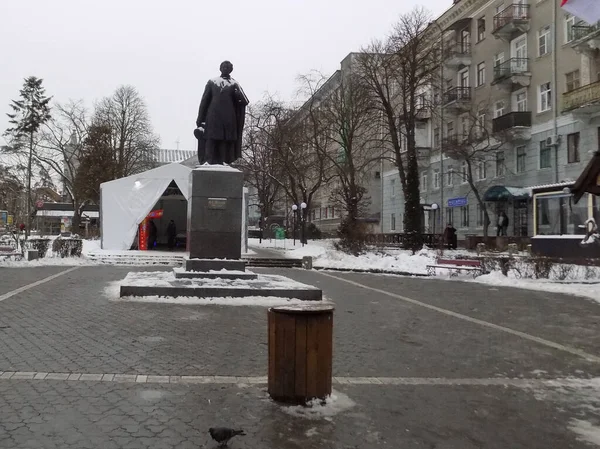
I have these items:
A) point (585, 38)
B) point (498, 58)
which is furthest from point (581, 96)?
point (498, 58)

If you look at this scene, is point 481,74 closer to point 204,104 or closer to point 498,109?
point 498,109

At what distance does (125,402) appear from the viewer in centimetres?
466

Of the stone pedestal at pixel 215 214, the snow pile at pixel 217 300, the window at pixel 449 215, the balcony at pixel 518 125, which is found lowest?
the snow pile at pixel 217 300

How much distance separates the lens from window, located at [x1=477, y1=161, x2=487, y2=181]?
36.3 meters

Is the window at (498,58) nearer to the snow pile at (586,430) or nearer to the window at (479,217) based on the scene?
the window at (479,217)

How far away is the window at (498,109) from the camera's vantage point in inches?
1385

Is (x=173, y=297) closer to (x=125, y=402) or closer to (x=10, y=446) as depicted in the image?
(x=125, y=402)

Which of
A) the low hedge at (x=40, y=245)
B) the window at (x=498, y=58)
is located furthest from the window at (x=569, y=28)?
the low hedge at (x=40, y=245)

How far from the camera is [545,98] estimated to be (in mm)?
31469

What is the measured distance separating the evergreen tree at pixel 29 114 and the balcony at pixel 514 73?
33.3m

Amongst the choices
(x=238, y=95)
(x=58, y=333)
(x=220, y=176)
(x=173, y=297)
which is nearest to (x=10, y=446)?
(x=58, y=333)

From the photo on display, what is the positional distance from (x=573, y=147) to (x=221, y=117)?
71.4 feet

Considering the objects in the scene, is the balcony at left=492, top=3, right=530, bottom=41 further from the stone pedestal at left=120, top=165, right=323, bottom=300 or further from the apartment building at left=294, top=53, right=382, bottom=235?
the stone pedestal at left=120, top=165, right=323, bottom=300

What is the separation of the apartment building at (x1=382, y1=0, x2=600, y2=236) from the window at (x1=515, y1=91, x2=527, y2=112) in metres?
0.06
